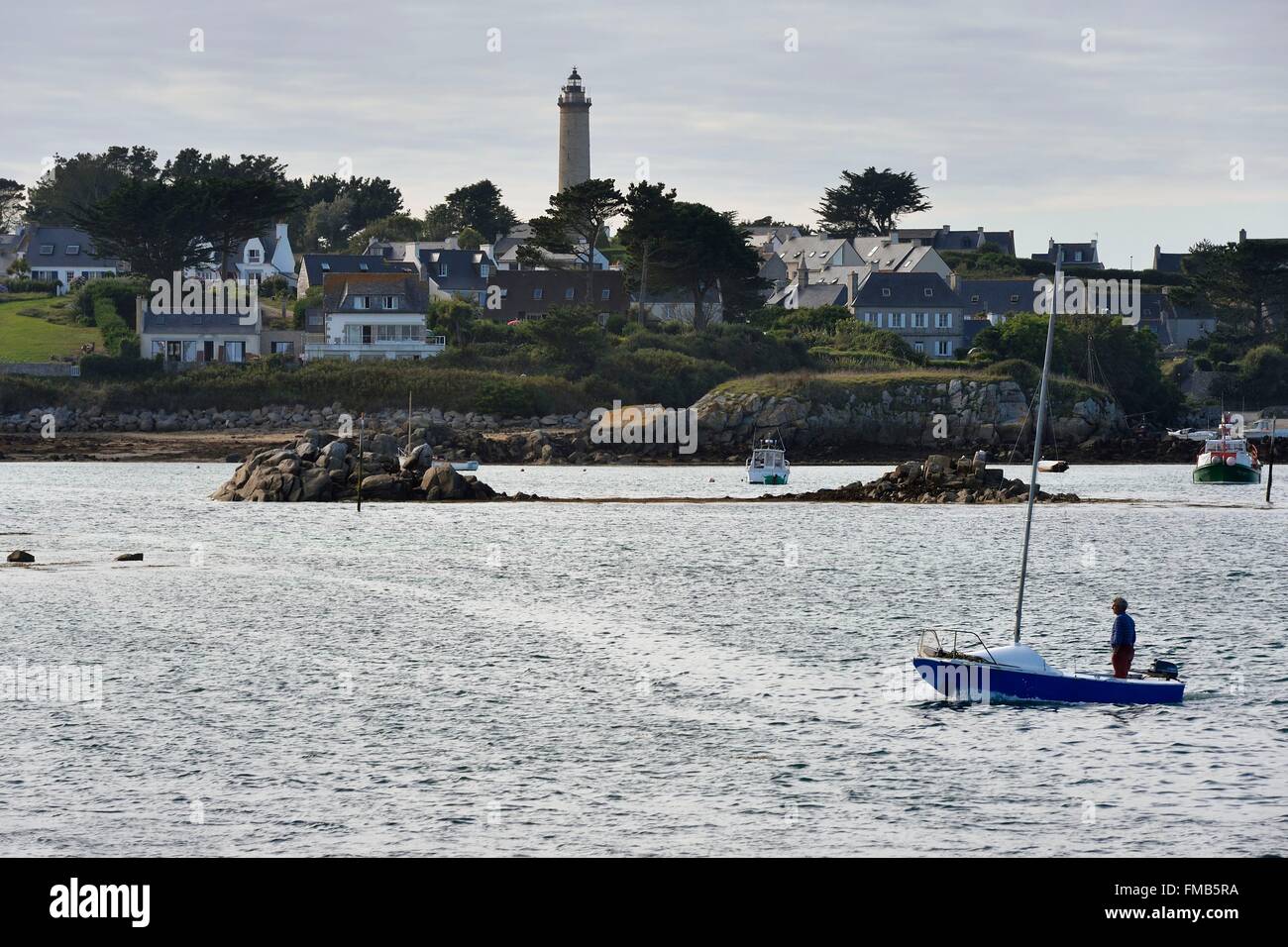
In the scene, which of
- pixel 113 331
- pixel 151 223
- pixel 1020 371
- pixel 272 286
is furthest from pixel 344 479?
pixel 272 286

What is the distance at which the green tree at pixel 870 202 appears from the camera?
190m

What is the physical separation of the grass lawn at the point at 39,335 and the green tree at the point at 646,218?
43.0 m

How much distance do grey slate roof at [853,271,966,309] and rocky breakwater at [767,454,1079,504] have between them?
72.9 metres

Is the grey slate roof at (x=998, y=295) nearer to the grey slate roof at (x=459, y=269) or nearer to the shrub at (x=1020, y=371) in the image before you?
the shrub at (x=1020, y=371)

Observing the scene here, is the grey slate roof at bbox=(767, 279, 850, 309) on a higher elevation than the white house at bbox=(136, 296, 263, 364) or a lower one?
higher

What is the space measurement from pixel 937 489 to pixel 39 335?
79.9 metres

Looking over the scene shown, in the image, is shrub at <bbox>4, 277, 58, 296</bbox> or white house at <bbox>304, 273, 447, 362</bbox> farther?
shrub at <bbox>4, 277, 58, 296</bbox>

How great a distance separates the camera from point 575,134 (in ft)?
636

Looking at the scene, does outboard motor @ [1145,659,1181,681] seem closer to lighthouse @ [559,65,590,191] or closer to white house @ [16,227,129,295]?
white house @ [16,227,129,295]

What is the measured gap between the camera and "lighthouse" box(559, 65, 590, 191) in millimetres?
193625

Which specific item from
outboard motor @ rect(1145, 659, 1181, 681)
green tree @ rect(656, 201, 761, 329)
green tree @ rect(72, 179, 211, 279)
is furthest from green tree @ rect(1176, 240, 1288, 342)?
outboard motor @ rect(1145, 659, 1181, 681)

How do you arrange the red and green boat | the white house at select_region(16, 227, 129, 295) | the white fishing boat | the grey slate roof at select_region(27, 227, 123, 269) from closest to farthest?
the white fishing boat, the red and green boat, the white house at select_region(16, 227, 129, 295), the grey slate roof at select_region(27, 227, 123, 269)

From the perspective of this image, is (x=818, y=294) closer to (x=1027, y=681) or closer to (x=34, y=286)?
(x=34, y=286)
